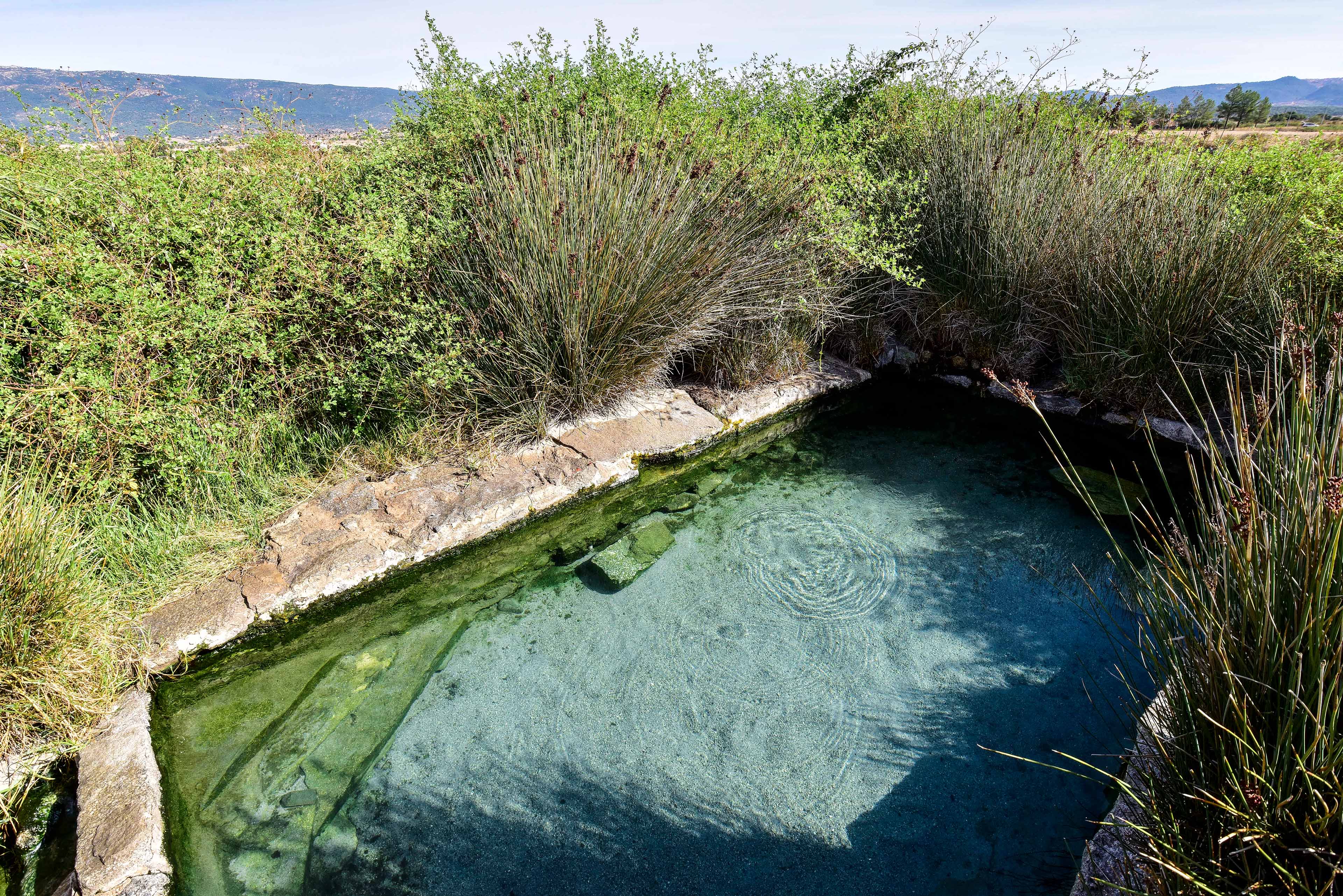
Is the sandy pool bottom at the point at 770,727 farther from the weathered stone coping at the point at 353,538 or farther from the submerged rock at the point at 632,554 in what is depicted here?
the weathered stone coping at the point at 353,538

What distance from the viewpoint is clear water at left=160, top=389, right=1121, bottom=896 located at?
1.78 meters

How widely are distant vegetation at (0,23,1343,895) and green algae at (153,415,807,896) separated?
1.12 feet

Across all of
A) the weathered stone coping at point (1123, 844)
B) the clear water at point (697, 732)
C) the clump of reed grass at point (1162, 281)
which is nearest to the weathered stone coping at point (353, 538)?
the clear water at point (697, 732)

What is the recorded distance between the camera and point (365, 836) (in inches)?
73.0

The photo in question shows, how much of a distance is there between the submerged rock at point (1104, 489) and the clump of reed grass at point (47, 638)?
3830 millimetres

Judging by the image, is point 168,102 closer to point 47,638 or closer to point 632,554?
point 47,638

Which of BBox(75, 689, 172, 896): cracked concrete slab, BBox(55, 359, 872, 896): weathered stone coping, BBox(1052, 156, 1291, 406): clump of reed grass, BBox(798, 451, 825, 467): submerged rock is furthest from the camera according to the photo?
BBox(798, 451, 825, 467): submerged rock

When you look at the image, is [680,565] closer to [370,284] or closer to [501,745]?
[501,745]

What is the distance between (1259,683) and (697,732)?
142cm

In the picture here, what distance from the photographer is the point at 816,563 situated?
2.85 metres

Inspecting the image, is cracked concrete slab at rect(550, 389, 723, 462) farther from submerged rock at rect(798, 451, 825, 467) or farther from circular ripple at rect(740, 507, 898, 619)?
circular ripple at rect(740, 507, 898, 619)

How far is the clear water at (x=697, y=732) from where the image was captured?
5.84ft

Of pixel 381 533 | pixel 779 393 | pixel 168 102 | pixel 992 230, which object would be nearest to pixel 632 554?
pixel 381 533

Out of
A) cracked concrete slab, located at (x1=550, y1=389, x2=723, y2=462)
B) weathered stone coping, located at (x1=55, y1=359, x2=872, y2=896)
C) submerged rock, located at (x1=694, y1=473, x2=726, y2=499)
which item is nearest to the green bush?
weathered stone coping, located at (x1=55, y1=359, x2=872, y2=896)
